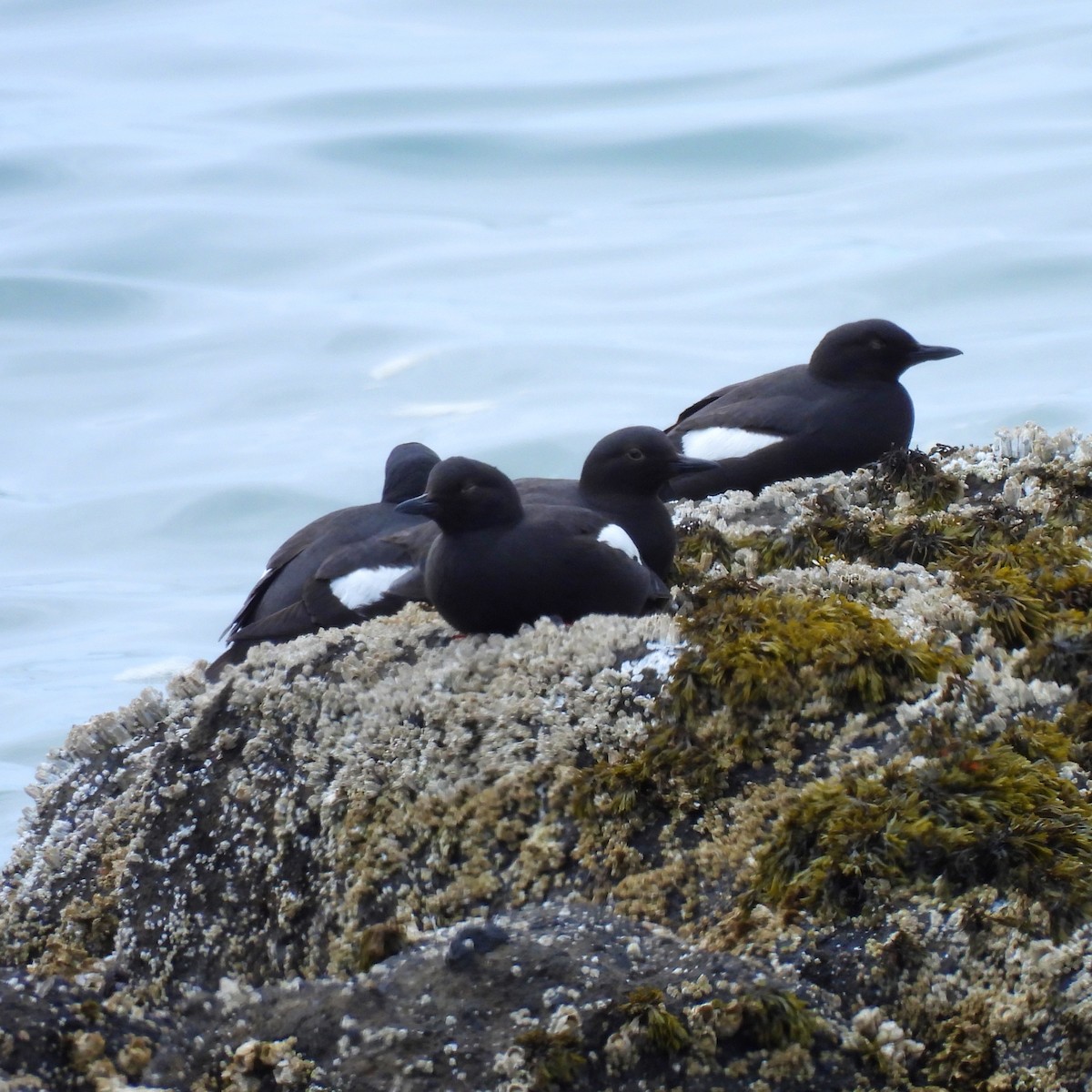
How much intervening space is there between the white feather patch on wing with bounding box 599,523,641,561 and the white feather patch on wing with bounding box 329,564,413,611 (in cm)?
104

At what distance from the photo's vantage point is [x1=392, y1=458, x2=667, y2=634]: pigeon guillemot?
13.3 feet

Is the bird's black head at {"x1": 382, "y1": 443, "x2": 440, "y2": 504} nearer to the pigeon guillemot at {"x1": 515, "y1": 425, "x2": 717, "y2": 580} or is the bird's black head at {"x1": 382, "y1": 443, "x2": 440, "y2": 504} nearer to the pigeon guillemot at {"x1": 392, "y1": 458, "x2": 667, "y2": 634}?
the pigeon guillemot at {"x1": 515, "y1": 425, "x2": 717, "y2": 580}

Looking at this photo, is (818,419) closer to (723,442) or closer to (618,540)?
(723,442)

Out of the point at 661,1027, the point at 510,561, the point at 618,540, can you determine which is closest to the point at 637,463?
the point at 618,540

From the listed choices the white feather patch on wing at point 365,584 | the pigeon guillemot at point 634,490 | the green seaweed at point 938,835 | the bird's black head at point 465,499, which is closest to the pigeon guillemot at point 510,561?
the bird's black head at point 465,499

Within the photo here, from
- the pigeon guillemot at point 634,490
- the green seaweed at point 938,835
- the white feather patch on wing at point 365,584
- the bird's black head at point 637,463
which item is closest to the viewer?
the green seaweed at point 938,835

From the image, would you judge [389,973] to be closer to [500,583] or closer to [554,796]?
[554,796]

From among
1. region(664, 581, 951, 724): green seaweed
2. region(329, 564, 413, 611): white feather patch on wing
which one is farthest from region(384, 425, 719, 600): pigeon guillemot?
region(664, 581, 951, 724): green seaweed

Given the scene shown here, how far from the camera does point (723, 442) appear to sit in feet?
22.0

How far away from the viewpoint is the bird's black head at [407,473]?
21.5 feet

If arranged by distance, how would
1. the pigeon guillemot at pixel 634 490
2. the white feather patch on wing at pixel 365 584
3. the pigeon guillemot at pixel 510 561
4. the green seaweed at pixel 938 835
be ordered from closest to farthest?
the green seaweed at pixel 938 835 < the pigeon guillemot at pixel 510 561 < the pigeon guillemot at pixel 634 490 < the white feather patch on wing at pixel 365 584

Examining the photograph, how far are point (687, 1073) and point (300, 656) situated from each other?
1.69m

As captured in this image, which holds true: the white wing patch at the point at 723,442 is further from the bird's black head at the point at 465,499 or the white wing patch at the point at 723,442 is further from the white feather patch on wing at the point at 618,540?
the bird's black head at the point at 465,499

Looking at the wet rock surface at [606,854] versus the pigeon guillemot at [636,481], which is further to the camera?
the pigeon guillemot at [636,481]
